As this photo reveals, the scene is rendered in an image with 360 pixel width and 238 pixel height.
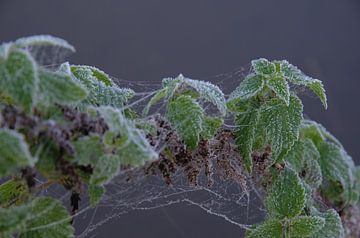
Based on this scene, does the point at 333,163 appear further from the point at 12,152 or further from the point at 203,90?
the point at 12,152

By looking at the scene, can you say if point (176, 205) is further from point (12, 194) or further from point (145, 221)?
point (12, 194)

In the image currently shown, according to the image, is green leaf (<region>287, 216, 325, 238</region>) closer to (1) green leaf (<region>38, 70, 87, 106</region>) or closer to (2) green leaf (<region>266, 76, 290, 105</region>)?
(2) green leaf (<region>266, 76, 290, 105</region>)

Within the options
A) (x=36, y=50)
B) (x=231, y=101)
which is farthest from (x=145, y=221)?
(x=36, y=50)

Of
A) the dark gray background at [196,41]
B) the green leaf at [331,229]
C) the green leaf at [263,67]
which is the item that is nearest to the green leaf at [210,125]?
the green leaf at [263,67]

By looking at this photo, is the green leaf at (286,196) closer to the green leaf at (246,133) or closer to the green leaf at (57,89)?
the green leaf at (246,133)

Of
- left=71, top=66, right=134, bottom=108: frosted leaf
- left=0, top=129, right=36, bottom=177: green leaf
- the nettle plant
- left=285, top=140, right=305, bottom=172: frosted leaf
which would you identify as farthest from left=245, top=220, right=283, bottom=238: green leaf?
left=0, top=129, right=36, bottom=177: green leaf

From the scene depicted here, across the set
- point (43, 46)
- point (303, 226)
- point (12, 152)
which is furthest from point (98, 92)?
point (303, 226)
